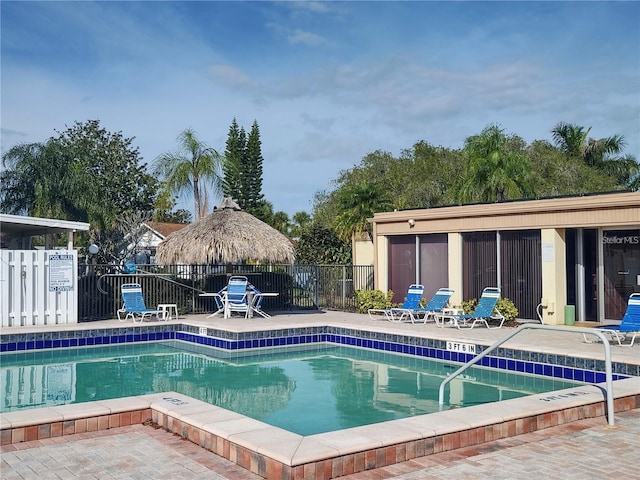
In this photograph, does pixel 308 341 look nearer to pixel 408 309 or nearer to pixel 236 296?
pixel 408 309

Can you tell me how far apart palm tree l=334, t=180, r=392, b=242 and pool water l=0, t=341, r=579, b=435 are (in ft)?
37.3

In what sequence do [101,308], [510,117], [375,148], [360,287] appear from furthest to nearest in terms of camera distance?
[375,148] → [510,117] → [360,287] → [101,308]

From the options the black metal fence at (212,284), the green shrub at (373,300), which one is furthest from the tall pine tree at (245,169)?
the green shrub at (373,300)

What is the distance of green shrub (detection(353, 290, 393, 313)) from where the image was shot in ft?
56.7

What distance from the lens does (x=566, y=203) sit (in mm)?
13859

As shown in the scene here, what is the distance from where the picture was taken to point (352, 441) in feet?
16.5

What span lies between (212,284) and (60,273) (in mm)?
5713

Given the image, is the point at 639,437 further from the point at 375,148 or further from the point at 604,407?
the point at 375,148

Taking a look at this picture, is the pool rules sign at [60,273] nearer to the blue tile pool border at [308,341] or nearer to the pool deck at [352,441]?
the blue tile pool border at [308,341]

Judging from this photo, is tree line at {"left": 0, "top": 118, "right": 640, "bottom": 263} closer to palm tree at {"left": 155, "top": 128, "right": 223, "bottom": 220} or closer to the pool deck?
palm tree at {"left": 155, "top": 128, "right": 223, "bottom": 220}

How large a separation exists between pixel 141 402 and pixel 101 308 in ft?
33.6

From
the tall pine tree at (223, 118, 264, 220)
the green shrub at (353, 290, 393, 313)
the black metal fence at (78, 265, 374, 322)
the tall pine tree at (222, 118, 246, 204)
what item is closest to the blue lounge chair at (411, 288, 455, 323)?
the green shrub at (353, 290, 393, 313)

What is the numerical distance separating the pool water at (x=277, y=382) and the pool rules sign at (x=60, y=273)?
2.06 m

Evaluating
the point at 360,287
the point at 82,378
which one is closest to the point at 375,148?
the point at 360,287
